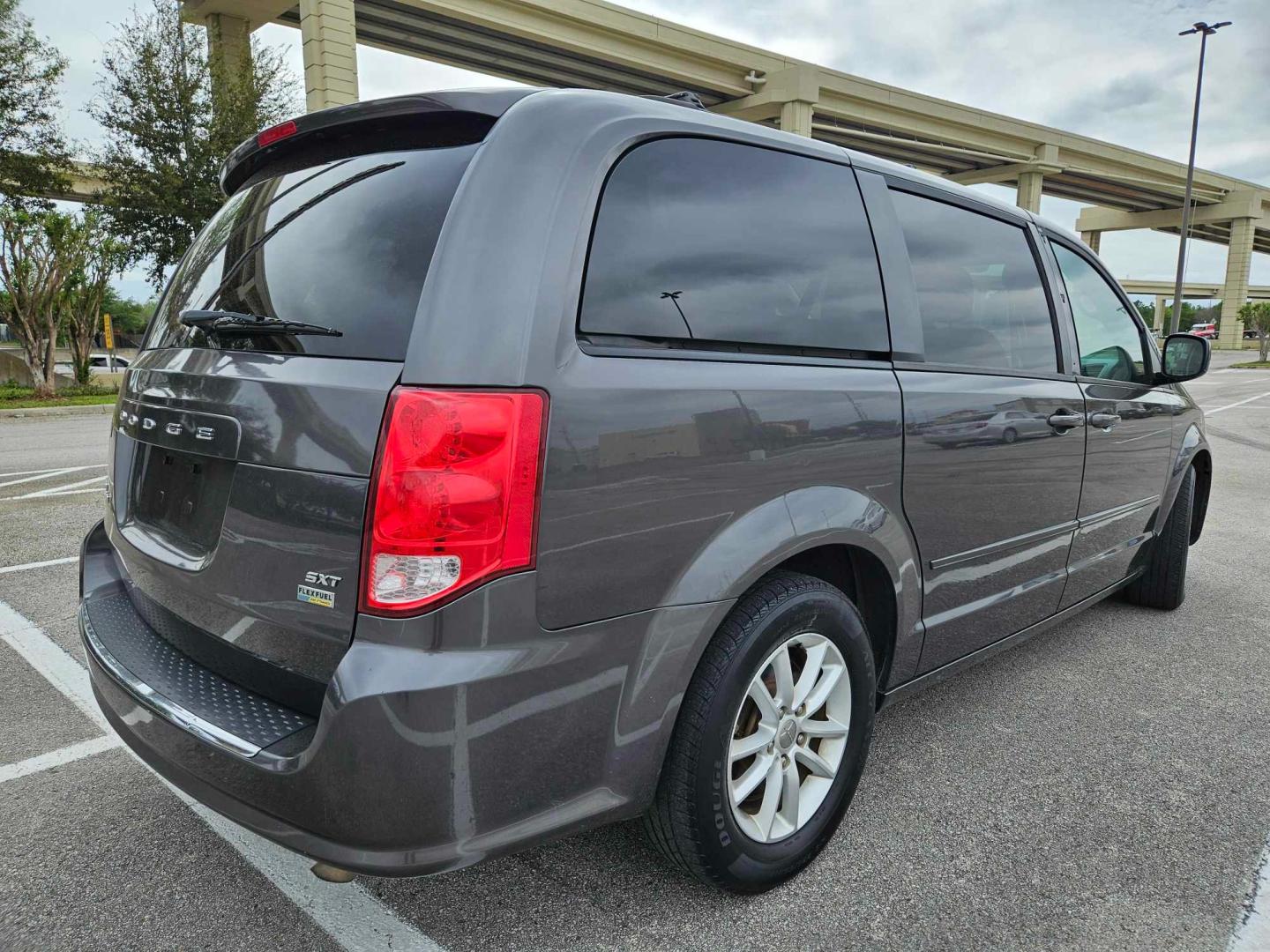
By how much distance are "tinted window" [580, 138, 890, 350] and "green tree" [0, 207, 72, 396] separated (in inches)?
806

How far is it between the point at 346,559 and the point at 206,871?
1146mm

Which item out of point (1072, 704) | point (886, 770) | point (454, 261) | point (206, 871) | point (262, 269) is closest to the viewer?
point (454, 261)

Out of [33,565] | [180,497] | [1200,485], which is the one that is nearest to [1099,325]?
[1200,485]

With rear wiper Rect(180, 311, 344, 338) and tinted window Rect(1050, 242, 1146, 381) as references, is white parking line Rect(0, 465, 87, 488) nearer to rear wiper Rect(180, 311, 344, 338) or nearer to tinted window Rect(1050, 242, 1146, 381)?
rear wiper Rect(180, 311, 344, 338)

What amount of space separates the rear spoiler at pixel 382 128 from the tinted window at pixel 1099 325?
248cm

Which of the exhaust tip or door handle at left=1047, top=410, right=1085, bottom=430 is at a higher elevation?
door handle at left=1047, top=410, right=1085, bottom=430

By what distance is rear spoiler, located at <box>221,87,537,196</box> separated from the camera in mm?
1822

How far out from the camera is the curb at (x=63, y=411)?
50.0 ft

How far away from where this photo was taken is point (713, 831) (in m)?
1.95

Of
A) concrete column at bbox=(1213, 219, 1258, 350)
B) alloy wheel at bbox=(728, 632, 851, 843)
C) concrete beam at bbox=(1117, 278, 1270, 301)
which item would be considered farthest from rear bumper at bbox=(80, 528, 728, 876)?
concrete beam at bbox=(1117, 278, 1270, 301)

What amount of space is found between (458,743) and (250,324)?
0.97m

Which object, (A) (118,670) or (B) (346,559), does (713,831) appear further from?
(A) (118,670)

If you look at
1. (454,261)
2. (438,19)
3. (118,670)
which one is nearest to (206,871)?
(118,670)

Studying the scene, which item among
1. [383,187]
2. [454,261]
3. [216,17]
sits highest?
[216,17]
